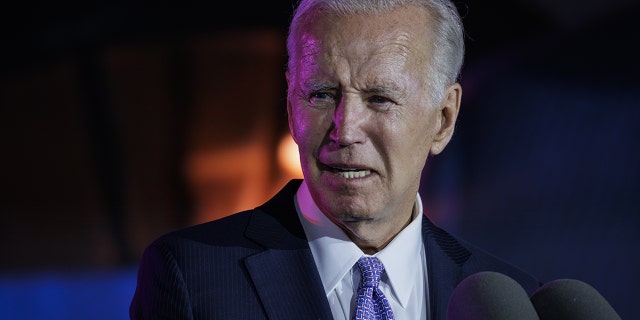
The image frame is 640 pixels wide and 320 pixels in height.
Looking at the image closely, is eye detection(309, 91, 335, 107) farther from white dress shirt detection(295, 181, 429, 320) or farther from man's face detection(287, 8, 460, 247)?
white dress shirt detection(295, 181, 429, 320)

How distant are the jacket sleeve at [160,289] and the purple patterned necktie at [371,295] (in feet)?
0.97

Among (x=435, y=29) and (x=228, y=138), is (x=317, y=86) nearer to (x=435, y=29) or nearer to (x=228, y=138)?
(x=435, y=29)

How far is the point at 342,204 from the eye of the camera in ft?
5.16

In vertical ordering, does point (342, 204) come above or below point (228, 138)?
above

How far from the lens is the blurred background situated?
9.83 feet

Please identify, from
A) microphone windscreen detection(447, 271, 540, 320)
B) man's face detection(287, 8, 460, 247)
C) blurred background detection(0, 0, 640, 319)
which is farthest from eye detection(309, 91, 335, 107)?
blurred background detection(0, 0, 640, 319)

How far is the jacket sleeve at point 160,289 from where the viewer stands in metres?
1.52

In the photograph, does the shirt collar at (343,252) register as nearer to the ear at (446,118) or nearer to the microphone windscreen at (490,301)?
the ear at (446,118)

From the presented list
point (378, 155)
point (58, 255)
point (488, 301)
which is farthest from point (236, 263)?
point (58, 255)

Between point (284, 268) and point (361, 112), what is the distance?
1.02 ft

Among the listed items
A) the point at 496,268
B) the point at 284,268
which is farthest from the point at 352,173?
the point at 496,268

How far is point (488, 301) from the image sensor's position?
39.0 inches

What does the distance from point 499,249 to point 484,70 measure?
2.09ft

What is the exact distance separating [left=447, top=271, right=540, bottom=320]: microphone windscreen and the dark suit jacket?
21.9 inches
